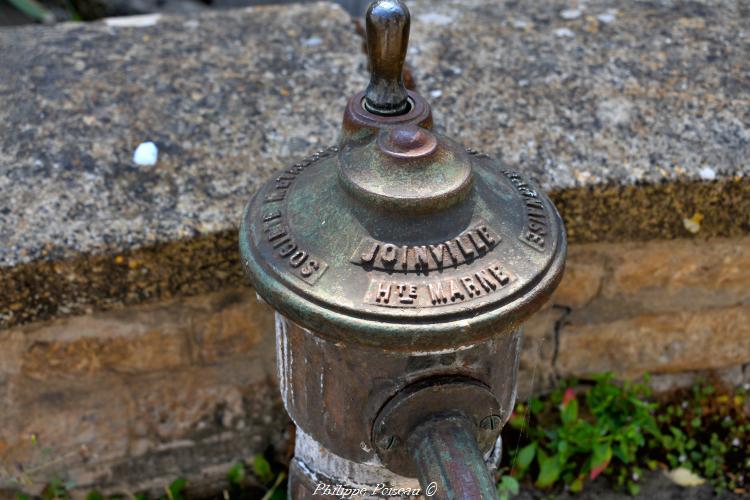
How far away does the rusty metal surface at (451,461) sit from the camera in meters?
1.03

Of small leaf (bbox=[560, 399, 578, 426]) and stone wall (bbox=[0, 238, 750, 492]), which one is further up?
stone wall (bbox=[0, 238, 750, 492])

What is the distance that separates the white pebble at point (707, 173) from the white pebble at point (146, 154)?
1.09 meters

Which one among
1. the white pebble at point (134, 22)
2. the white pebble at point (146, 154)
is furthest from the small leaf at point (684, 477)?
the white pebble at point (134, 22)

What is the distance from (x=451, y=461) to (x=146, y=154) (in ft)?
2.96

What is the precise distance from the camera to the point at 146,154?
5.21ft

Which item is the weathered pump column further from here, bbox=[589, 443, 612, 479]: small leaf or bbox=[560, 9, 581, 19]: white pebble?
bbox=[560, 9, 581, 19]: white pebble

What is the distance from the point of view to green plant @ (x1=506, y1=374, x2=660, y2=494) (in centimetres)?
188

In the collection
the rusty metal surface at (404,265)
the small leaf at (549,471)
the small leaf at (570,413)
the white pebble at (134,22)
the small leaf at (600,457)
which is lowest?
the small leaf at (549,471)

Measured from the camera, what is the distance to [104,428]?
5.84 ft

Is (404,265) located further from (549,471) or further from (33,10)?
(33,10)

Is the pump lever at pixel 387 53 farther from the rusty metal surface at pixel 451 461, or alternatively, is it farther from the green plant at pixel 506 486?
the green plant at pixel 506 486

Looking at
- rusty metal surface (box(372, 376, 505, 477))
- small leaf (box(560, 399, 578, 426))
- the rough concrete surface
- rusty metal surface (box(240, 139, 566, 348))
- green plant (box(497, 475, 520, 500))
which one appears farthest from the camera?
small leaf (box(560, 399, 578, 426))

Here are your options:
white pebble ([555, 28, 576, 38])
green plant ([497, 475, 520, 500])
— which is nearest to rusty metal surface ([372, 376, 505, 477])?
green plant ([497, 475, 520, 500])

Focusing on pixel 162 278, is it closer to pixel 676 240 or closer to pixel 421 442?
pixel 421 442
